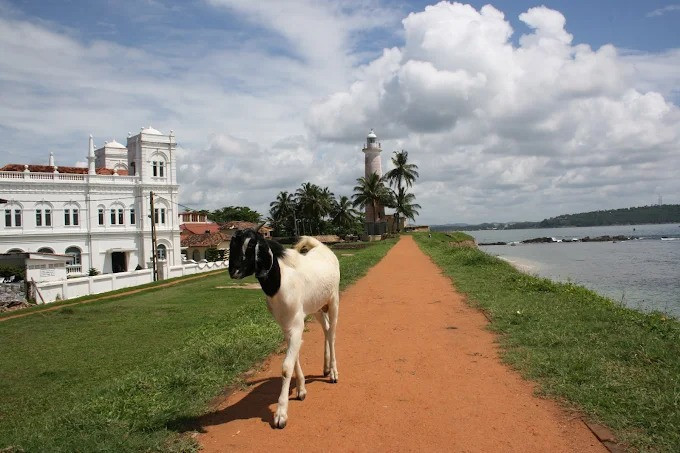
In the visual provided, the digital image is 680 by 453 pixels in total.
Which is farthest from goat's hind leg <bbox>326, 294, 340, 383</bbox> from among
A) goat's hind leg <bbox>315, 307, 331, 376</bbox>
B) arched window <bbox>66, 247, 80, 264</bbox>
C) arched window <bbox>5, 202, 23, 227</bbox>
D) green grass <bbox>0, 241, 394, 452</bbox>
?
arched window <bbox>66, 247, 80, 264</bbox>

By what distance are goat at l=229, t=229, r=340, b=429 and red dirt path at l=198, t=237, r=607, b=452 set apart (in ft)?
0.98

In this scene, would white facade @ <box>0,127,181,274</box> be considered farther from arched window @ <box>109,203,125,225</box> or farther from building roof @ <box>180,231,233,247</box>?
building roof @ <box>180,231,233,247</box>

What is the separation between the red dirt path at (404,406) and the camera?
4.12 meters

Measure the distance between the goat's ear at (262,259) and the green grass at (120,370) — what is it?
149 centimetres

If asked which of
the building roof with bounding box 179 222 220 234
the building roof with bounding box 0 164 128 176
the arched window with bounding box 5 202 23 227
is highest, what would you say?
Answer: the building roof with bounding box 0 164 128 176

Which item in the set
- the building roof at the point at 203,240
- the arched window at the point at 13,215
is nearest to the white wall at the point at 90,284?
the arched window at the point at 13,215

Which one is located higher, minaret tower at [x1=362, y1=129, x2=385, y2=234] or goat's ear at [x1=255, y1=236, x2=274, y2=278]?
minaret tower at [x1=362, y1=129, x2=385, y2=234]

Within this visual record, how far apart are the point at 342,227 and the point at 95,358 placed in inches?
2288

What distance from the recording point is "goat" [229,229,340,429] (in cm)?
435

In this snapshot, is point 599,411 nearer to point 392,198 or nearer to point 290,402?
point 290,402

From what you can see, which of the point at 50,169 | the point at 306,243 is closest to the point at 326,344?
the point at 306,243

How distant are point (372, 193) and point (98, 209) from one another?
2611 centimetres

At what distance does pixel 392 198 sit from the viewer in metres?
57.0

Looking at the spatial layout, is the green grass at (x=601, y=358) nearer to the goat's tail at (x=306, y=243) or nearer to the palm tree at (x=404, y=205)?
the goat's tail at (x=306, y=243)
